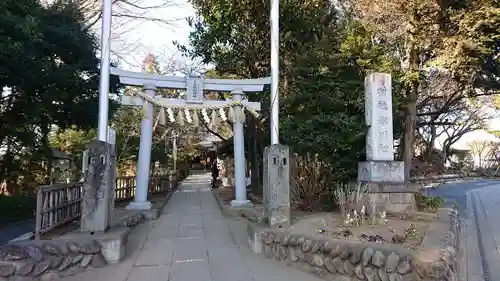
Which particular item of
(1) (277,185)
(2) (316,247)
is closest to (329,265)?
(2) (316,247)

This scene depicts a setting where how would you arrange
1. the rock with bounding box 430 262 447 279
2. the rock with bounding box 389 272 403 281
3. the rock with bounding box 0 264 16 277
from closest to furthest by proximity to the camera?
the rock with bounding box 430 262 447 279 → the rock with bounding box 389 272 403 281 → the rock with bounding box 0 264 16 277

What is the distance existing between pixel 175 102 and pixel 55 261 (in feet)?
21.1

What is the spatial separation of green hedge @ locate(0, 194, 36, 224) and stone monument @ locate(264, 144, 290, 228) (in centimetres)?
835

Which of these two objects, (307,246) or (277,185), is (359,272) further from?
(277,185)

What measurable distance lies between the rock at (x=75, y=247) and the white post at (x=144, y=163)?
5027 millimetres

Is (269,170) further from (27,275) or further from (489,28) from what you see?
(489,28)

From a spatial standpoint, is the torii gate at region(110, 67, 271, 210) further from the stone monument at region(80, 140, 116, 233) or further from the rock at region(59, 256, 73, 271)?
the rock at region(59, 256, 73, 271)

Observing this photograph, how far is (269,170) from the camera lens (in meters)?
7.15

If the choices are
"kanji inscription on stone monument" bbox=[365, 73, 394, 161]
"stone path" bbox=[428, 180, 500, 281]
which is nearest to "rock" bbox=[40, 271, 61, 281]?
"stone path" bbox=[428, 180, 500, 281]

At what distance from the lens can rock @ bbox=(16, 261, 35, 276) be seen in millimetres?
4629

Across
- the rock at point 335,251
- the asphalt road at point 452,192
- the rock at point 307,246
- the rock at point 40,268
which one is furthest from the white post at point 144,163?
the asphalt road at point 452,192

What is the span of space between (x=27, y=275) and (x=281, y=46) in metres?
11.1

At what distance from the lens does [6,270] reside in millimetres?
4512

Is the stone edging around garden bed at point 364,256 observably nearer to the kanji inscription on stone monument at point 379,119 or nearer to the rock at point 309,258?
the rock at point 309,258
